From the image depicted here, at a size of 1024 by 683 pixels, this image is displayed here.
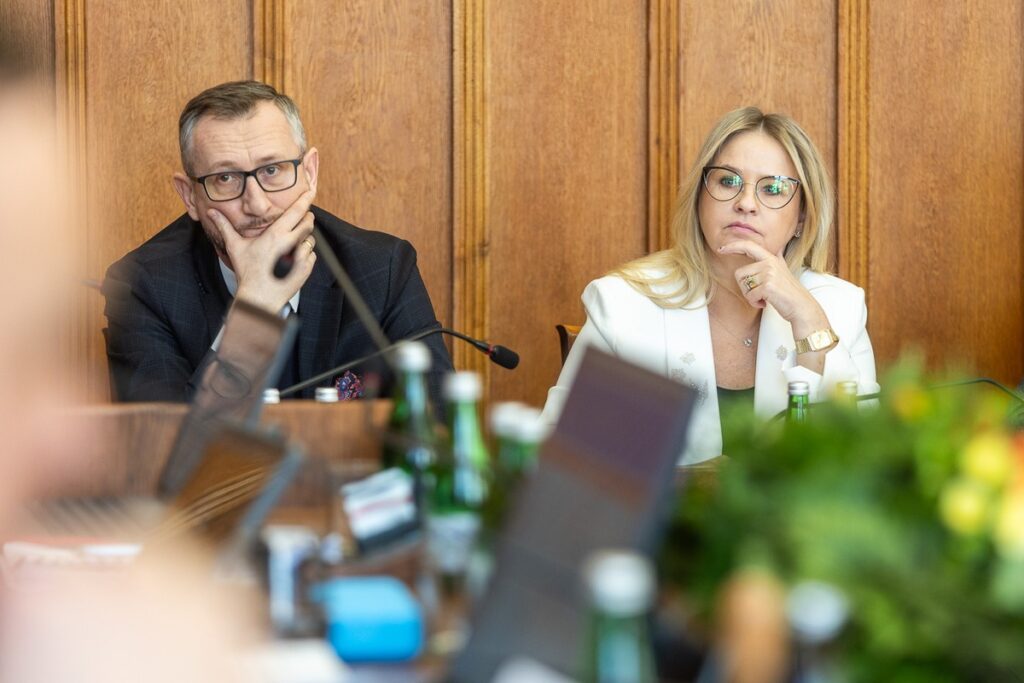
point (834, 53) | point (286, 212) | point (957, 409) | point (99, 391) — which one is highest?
point (834, 53)

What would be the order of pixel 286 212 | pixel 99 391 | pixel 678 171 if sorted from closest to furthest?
1. pixel 286 212
2. pixel 99 391
3. pixel 678 171

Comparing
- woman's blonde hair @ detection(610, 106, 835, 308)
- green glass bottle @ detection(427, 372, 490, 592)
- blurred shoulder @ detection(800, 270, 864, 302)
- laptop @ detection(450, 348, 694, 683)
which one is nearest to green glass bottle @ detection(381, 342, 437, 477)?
green glass bottle @ detection(427, 372, 490, 592)

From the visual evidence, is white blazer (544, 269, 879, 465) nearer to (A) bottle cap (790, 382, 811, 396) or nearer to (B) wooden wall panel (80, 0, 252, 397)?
(A) bottle cap (790, 382, 811, 396)

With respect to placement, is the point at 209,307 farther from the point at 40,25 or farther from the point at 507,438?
the point at 507,438

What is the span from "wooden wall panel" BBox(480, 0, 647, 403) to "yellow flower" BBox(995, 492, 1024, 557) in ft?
8.37

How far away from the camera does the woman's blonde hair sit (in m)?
2.64

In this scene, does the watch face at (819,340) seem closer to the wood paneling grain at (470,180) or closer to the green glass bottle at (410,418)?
the wood paneling grain at (470,180)

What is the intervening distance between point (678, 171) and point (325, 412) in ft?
6.54

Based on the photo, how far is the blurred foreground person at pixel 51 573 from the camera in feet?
2.63

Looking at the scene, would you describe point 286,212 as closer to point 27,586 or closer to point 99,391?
point 99,391

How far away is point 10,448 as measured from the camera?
102 cm

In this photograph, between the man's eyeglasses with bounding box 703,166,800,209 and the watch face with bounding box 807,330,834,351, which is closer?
the watch face with bounding box 807,330,834,351

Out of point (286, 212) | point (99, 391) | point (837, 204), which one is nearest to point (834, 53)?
point (837, 204)

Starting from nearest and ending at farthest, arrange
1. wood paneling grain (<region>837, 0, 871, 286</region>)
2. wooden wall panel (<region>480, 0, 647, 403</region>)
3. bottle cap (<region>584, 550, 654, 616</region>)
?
bottle cap (<region>584, 550, 654, 616</region>)
wooden wall panel (<region>480, 0, 647, 403</region>)
wood paneling grain (<region>837, 0, 871, 286</region>)
